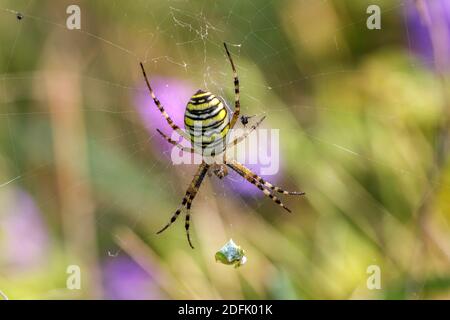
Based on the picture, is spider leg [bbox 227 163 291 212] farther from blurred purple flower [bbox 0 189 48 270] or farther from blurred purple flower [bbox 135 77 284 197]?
blurred purple flower [bbox 0 189 48 270]

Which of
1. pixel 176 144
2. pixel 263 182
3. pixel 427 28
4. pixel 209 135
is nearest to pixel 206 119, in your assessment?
pixel 209 135

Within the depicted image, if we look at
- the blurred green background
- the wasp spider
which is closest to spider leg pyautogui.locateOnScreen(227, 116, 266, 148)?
the wasp spider

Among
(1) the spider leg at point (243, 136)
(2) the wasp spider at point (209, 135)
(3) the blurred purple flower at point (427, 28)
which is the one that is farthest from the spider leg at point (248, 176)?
(3) the blurred purple flower at point (427, 28)

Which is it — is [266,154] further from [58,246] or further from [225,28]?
[58,246]

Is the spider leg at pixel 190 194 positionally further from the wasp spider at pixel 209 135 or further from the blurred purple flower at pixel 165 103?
the blurred purple flower at pixel 165 103
